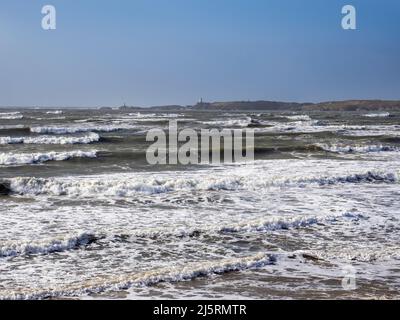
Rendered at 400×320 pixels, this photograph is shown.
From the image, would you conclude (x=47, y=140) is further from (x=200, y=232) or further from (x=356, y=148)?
(x=200, y=232)

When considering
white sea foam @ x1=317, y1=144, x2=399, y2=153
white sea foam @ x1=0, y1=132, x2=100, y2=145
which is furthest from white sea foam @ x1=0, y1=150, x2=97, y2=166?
white sea foam @ x1=317, y1=144, x2=399, y2=153

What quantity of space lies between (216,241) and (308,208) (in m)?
3.81

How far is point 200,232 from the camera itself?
9.57m

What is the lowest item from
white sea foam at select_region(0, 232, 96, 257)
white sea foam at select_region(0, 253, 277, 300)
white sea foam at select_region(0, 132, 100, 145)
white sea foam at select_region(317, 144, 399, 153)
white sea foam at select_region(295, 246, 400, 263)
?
white sea foam at select_region(295, 246, 400, 263)

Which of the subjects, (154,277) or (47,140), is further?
(47,140)

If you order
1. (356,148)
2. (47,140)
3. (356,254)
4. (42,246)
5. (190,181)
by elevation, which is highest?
(47,140)

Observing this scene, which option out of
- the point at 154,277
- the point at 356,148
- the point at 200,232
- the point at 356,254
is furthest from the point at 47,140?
the point at 356,254

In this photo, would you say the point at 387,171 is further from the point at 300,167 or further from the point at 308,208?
the point at 308,208

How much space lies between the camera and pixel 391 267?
7.53 m

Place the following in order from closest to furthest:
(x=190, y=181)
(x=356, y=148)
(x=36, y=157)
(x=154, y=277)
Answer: (x=154, y=277)
(x=190, y=181)
(x=36, y=157)
(x=356, y=148)

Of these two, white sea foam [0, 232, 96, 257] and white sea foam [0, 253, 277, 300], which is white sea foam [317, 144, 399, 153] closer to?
white sea foam [0, 253, 277, 300]

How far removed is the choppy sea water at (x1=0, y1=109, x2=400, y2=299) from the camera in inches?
262

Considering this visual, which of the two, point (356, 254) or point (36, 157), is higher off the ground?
point (36, 157)
